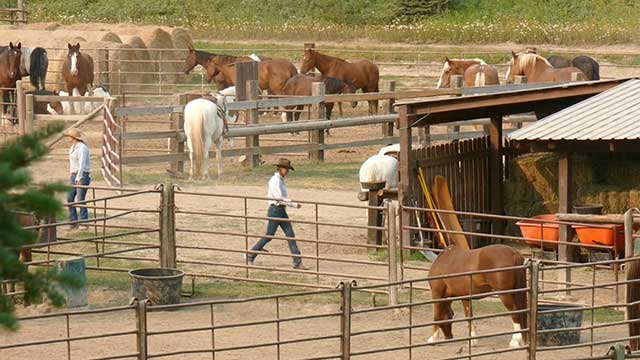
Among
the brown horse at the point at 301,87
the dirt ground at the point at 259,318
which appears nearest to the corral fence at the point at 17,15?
the brown horse at the point at 301,87

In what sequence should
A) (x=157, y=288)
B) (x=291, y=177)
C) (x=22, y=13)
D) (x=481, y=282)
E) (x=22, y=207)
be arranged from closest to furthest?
1. (x=22, y=207)
2. (x=481, y=282)
3. (x=157, y=288)
4. (x=291, y=177)
5. (x=22, y=13)

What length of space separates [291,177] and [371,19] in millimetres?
33501

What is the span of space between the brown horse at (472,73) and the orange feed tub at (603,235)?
53.5 feet

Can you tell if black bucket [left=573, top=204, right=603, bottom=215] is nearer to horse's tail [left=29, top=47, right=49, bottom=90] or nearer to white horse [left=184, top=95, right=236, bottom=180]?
white horse [left=184, top=95, right=236, bottom=180]

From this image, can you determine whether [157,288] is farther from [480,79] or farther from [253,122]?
[480,79]

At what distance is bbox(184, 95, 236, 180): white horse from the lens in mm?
22078

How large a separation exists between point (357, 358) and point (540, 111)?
822 centimetres

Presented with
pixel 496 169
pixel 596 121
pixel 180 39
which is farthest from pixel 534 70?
pixel 180 39

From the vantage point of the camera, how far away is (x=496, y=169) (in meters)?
18.9

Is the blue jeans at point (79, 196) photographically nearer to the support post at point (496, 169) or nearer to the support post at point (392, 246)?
the support post at point (392, 246)

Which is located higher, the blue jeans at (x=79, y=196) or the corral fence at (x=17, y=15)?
the corral fence at (x=17, y=15)

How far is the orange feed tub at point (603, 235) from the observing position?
1514cm

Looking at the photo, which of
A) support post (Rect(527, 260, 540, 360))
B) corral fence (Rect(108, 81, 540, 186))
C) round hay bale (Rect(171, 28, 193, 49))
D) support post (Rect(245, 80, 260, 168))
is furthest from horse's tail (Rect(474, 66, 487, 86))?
support post (Rect(527, 260, 540, 360))

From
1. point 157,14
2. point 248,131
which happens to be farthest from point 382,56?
point 248,131
